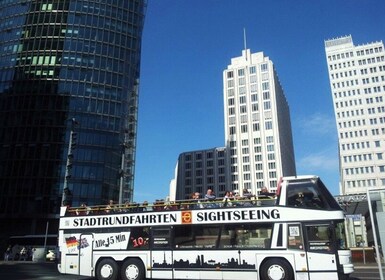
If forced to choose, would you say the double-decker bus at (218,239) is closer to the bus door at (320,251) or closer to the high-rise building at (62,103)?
the bus door at (320,251)

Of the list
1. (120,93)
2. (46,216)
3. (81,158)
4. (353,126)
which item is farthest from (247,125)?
(46,216)

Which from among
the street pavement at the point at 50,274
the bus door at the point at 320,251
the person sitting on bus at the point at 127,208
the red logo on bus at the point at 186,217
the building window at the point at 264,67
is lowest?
the street pavement at the point at 50,274

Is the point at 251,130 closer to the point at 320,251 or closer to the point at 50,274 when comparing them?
the point at 50,274

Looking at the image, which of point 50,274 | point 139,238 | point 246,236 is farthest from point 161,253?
point 50,274

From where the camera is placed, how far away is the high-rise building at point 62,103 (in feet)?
233

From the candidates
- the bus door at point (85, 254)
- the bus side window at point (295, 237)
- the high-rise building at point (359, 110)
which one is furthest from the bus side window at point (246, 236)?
the high-rise building at point (359, 110)

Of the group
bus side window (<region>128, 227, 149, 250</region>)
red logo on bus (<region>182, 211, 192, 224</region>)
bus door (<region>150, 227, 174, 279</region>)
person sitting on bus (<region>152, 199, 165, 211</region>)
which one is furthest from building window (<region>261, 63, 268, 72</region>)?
bus door (<region>150, 227, 174, 279</region>)

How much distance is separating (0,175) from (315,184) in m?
74.1

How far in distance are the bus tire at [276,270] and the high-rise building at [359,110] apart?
101 metres

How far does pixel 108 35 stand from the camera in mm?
83312

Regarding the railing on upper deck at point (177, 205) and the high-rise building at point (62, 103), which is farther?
the high-rise building at point (62, 103)

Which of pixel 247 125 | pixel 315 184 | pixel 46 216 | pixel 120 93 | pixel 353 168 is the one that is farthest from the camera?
pixel 247 125

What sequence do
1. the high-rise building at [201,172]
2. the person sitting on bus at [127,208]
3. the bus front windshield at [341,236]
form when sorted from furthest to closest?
the high-rise building at [201,172] → the person sitting on bus at [127,208] → the bus front windshield at [341,236]

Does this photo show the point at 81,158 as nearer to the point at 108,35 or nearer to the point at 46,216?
the point at 46,216
